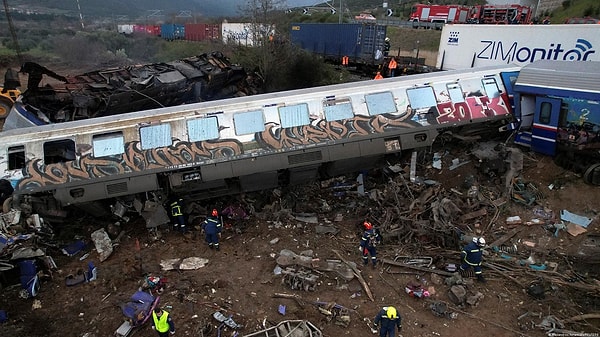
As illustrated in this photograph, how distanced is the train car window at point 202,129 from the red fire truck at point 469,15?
1123 inches

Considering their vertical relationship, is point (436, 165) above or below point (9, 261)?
above

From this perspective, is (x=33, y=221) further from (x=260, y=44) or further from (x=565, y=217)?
(x=260, y=44)

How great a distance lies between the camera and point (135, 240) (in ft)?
33.8

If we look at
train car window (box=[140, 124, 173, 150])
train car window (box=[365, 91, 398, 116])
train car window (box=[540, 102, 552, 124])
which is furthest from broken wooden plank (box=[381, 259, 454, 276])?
train car window (box=[140, 124, 173, 150])

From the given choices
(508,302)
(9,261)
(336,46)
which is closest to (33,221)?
(9,261)

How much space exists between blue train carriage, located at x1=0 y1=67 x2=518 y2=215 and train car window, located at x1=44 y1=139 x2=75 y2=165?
0.07ft

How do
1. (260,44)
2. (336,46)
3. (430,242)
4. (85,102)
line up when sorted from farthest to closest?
(336,46) < (260,44) < (85,102) < (430,242)

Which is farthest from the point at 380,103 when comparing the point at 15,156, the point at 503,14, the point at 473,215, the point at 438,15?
the point at 438,15

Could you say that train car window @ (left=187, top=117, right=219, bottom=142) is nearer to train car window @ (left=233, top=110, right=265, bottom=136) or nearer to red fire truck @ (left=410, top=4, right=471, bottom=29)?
train car window @ (left=233, top=110, right=265, bottom=136)

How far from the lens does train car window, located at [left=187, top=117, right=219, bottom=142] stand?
1039 centimetres

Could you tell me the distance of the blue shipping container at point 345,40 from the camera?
24.4 meters

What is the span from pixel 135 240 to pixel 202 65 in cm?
1264

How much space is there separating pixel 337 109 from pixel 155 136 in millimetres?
4912

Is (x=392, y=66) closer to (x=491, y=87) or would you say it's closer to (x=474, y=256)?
(x=491, y=87)
